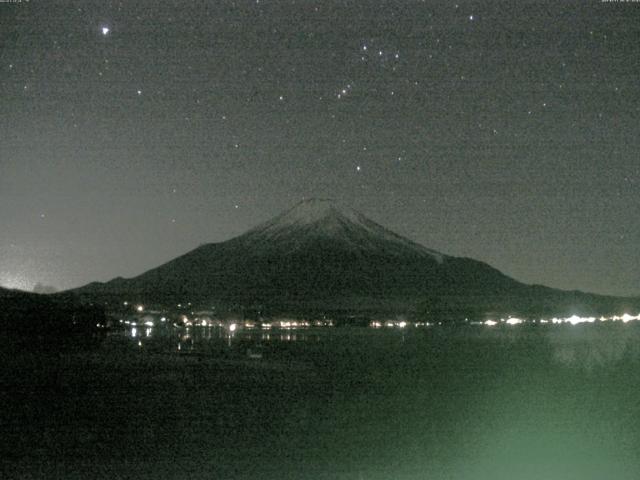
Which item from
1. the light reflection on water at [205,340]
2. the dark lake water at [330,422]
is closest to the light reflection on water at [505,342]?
the light reflection on water at [205,340]

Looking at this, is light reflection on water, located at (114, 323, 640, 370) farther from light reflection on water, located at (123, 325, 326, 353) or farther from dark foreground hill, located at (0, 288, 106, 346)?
dark foreground hill, located at (0, 288, 106, 346)

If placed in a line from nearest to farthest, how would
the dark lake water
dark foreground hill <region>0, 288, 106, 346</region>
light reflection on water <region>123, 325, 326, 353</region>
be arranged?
1. the dark lake water
2. dark foreground hill <region>0, 288, 106, 346</region>
3. light reflection on water <region>123, 325, 326, 353</region>

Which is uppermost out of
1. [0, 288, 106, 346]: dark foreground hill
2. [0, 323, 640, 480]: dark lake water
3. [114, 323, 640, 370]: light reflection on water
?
[0, 288, 106, 346]: dark foreground hill

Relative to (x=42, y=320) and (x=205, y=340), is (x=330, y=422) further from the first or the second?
(x=205, y=340)

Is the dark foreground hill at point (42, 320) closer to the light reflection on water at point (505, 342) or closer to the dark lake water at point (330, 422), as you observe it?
the light reflection on water at point (505, 342)

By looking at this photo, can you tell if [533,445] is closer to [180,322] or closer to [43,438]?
[43,438]

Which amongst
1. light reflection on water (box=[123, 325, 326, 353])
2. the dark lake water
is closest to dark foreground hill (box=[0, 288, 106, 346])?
light reflection on water (box=[123, 325, 326, 353])

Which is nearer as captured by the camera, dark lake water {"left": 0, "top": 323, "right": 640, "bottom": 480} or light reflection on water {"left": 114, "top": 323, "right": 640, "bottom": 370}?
dark lake water {"left": 0, "top": 323, "right": 640, "bottom": 480}

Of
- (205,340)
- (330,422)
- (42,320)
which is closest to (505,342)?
(205,340)
